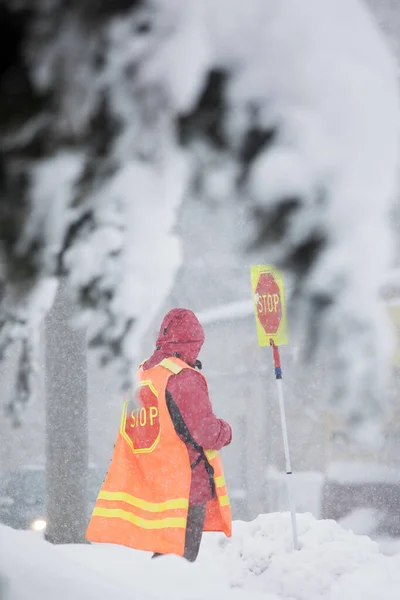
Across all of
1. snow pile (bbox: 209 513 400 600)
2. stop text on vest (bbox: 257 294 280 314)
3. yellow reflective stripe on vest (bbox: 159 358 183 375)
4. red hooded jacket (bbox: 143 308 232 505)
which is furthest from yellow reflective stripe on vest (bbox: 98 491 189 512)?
stop text on vest (bbox: 257 294 280 314)

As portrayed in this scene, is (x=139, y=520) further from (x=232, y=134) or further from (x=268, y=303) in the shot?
(x=232, y=134)

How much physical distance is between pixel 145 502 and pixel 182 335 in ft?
2.56

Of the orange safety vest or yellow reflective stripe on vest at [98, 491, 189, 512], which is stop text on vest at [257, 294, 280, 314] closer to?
the orange safety vest

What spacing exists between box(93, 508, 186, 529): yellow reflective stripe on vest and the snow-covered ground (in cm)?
24

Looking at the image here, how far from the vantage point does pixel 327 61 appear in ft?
2.95

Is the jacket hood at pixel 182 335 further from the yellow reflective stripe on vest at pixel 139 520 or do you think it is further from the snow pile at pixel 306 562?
the snow pile at pixel 306 562

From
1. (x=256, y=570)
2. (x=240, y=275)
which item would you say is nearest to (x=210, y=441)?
(x=256, y=570)

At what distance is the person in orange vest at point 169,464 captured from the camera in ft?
10.4

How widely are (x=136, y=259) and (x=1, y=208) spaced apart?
0.25 meters

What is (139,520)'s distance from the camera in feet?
10.7

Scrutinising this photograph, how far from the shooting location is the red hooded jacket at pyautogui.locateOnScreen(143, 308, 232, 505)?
318 centimetres

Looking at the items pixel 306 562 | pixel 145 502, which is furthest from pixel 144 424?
pixel 306 562

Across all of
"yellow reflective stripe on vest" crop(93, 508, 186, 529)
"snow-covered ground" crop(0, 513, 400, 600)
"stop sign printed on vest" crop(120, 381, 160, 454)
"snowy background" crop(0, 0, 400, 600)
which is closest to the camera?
"snowy background" crop(0, 0, 400, 600)

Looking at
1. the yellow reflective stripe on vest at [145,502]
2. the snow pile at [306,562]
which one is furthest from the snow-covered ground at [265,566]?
the yellow reflective stripe on vest at [145,502]
